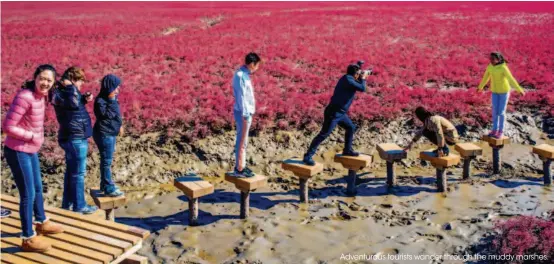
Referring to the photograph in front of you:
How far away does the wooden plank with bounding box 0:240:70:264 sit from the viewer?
17.4ft

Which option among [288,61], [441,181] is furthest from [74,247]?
[288,61]

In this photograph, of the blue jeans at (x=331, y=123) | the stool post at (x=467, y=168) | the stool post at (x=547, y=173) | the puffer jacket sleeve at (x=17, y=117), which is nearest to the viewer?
the puffer jacket sleeve at (x=17, y=117)

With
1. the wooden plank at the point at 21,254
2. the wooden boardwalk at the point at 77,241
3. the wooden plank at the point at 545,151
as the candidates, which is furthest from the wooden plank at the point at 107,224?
the wooden plank at the point at 545,151

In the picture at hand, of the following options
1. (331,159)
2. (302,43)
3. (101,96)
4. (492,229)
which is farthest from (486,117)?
(302,43)

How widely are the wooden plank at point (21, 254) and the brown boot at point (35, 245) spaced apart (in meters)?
0.05

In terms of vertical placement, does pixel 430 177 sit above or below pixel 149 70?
below

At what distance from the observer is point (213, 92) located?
1466 cm

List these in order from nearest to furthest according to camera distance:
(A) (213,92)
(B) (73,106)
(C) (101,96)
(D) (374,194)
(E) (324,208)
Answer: (B) (73,106)
(C) (101,96)
(E) (324,208)
(D) (374,194)
(A) (213,92)

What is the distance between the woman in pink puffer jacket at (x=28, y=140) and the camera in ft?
16.6

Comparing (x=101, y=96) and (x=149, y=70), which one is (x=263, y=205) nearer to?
(x=101, y=96)

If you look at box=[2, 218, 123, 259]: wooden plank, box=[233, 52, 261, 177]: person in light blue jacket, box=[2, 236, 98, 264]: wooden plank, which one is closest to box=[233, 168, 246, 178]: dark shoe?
box=[233, 52, 261, 177]: person in light blue jacket

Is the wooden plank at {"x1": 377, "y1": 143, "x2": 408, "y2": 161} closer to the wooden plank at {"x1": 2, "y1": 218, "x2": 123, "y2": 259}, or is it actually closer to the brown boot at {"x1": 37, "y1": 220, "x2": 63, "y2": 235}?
the wooden plank at {"x1": 2, "y1": 218, "x2": 123, "y2": 259}

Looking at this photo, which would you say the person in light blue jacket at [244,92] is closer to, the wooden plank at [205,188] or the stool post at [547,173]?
the wooden plank at [205,188]

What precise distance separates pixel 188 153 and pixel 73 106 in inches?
188
